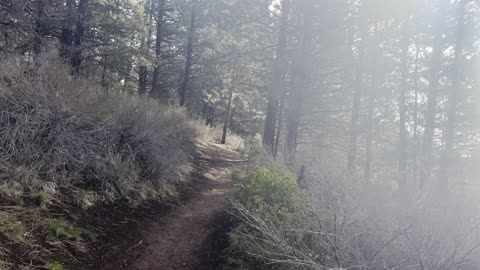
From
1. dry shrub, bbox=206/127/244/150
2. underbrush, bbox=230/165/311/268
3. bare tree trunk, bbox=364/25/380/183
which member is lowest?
underbrush, bbox=230/165/311/268

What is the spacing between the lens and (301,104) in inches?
576

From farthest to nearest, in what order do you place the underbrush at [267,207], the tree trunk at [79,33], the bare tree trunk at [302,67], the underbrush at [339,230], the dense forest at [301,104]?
the bare tree trunk at [302,67]
the tree trunk at [79,33]
the underbrush at [267,207]
the dense forest at [301,104]
the underbrush at [339,230]

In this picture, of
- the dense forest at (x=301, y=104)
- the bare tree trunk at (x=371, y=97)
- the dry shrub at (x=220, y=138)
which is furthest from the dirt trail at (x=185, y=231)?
the dry shrub at (x=220, y=138)

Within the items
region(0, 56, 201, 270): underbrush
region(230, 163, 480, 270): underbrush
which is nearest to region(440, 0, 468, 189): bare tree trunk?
region(230, 163, 480, 270): underbrush

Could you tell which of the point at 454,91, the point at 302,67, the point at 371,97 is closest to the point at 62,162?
the point at 302,67

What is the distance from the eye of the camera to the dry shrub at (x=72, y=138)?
554 cm

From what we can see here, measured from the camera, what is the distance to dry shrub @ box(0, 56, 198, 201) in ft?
18.2

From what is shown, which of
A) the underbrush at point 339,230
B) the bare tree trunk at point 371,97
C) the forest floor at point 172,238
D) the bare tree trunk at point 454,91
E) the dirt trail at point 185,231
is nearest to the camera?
the underbrush at point 339,230

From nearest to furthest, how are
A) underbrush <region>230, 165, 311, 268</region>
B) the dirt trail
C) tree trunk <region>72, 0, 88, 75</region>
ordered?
underbrush <region>230, 165, 311, 268</region>
the dirt trail
tree trunk <region>72, 0, 88, 75</region>

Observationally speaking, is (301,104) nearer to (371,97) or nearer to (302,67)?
(302,67)

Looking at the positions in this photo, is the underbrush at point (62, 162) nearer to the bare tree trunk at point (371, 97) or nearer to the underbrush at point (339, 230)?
the underbrush at point (339, 230)

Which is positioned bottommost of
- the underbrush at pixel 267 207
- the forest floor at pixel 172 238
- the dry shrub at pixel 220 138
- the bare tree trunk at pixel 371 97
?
the forest floor at pixel 172 238

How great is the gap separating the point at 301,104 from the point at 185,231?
9099 millimetres

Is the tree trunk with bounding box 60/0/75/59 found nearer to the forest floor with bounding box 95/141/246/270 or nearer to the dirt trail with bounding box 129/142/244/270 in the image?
the dirt trail with bounding box 129/142/244/270
